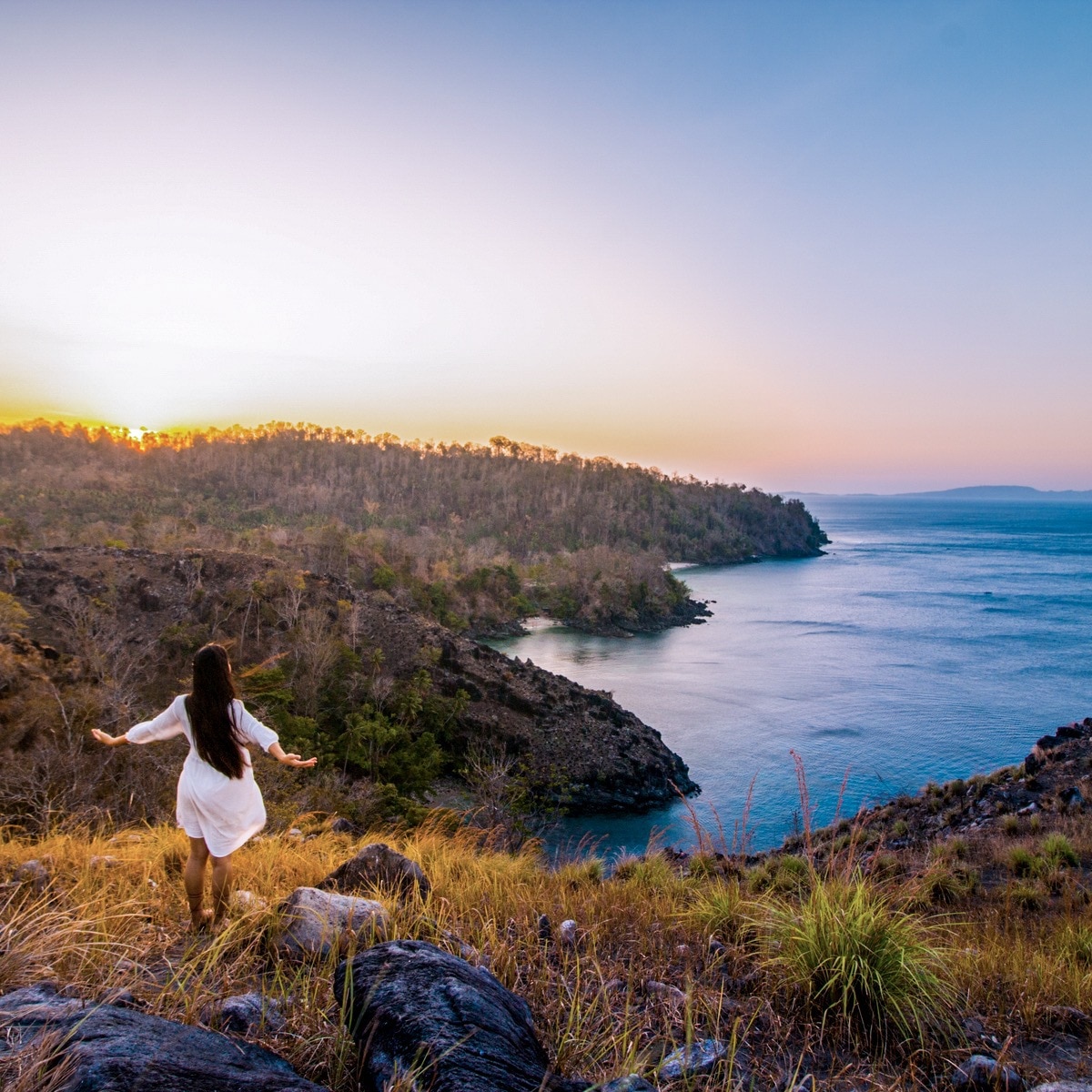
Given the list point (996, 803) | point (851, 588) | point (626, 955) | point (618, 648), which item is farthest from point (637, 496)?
point (626, 955)

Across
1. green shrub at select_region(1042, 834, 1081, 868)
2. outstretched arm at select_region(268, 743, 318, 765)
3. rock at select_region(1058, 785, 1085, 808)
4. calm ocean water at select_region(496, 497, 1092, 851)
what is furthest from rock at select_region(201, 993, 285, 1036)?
rock at select_region(1058, 785, 1085, 808)

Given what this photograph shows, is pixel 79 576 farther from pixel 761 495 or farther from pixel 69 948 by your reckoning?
pixel 761 495

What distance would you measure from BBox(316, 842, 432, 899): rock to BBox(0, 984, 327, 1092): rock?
185cm

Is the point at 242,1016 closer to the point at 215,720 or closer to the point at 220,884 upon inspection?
the point at 220,884

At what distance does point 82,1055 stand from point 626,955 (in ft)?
8.31

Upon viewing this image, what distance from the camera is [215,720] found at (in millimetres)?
3449

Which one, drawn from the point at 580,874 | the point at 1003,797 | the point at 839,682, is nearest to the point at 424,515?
the point at 839,682

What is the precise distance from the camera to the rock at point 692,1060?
232 centimetres

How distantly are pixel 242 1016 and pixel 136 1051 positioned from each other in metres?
0.68

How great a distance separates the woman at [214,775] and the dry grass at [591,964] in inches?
10.1

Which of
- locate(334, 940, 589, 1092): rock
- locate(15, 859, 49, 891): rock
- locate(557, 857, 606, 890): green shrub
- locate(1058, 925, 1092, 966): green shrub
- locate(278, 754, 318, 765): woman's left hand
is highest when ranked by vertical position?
locate(278, 754, 318, 765): woman's left hand

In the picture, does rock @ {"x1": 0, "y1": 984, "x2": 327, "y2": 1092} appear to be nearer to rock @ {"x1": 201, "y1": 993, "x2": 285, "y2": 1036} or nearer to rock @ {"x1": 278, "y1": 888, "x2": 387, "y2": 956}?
rock @ {"x1": 201, "y1": 993, "x2": 285, "y2": 1036}

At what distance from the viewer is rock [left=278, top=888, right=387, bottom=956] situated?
9.75 feet

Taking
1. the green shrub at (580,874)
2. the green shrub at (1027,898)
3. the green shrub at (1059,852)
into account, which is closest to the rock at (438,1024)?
the green shrub at (580,874)
